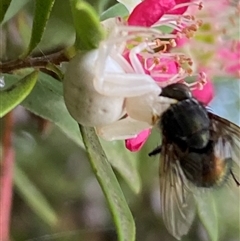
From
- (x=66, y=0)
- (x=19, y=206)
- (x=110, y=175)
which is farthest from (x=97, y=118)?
(x=19, y=206)

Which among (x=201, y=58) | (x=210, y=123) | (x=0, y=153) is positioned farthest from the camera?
(x=0, y=153)

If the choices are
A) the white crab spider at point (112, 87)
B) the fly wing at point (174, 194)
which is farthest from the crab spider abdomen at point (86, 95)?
the fly wing at point (174, 194)

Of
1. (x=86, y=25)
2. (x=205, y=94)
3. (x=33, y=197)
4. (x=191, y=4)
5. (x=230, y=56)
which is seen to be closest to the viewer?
(x=86, y=25)

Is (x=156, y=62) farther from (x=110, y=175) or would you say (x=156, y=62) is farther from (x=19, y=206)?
(x=19, y=206)

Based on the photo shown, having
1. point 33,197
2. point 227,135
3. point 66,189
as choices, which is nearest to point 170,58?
point 227,135

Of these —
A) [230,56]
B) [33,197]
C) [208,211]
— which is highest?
[230,56]

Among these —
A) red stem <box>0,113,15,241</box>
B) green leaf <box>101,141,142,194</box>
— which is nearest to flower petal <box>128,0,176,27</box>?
green leaf <box>101,141,142,194</box>

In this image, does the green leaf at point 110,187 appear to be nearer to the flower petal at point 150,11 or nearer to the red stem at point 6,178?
the flower petal at point 150,11

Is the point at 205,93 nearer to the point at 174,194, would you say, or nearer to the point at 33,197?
the point at 174,194
